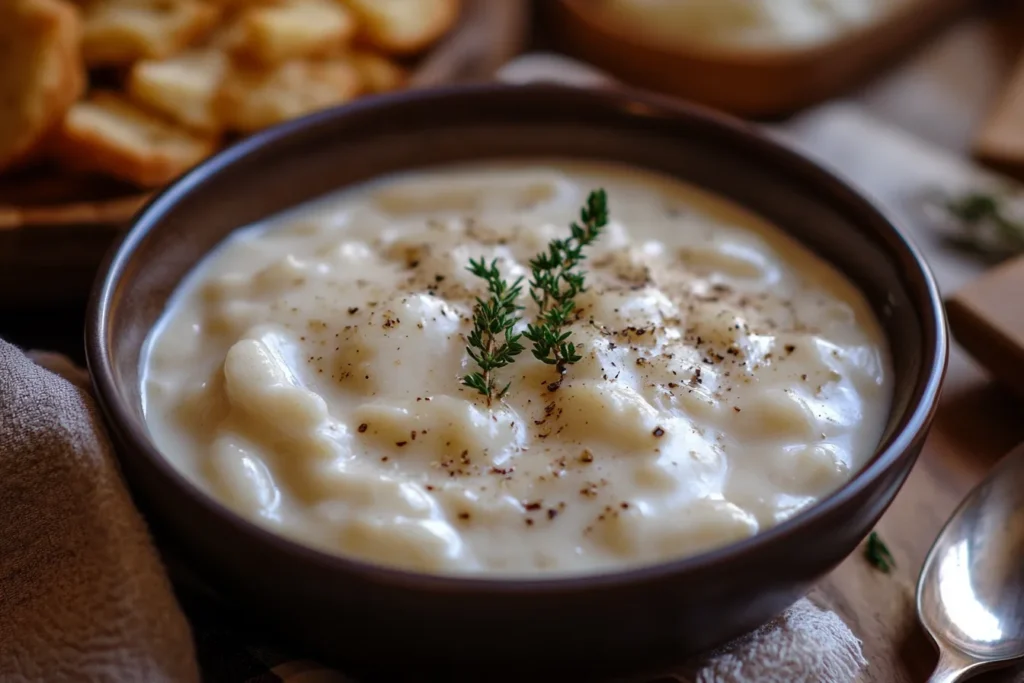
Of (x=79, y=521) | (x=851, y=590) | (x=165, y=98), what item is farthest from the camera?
(x=165, y=98)

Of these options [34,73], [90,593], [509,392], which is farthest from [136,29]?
[90,593]

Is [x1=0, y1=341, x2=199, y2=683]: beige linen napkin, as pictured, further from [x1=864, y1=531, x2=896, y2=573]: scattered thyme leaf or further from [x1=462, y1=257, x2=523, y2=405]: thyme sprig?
[x1=864, y1=531, x2=896, y2=573]: scattered thyme leaf

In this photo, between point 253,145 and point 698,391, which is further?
point 253,145

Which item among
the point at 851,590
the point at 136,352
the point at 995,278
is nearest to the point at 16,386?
the point at 136,352

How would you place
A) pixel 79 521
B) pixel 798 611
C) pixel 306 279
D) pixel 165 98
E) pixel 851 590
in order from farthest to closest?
pixel 165 98, pixel 306 279, pixel 851 590, pixel 798 611, pixel 79 521

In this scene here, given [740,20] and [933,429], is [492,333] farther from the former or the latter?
[740,20]

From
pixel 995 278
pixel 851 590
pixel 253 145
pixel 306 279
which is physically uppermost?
pixel 253 145

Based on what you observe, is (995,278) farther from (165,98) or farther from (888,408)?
(165,98)
